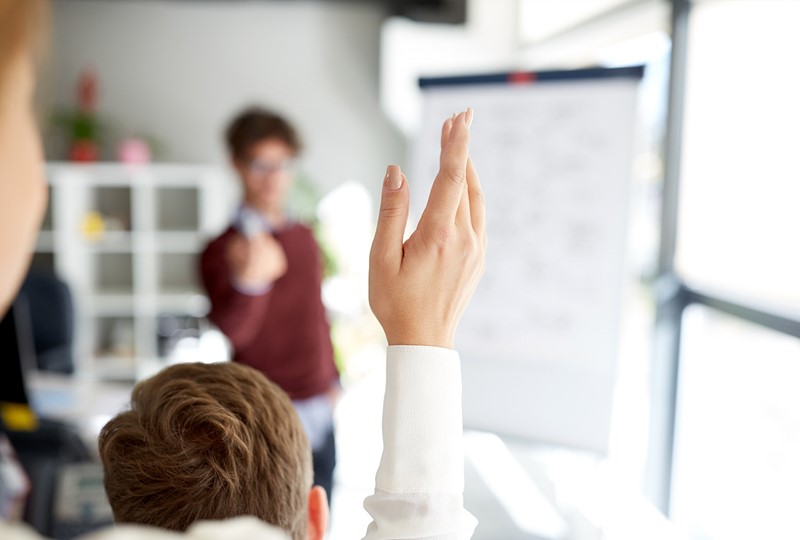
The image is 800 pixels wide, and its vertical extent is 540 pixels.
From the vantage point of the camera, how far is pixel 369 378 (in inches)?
172

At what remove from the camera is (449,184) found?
61cm

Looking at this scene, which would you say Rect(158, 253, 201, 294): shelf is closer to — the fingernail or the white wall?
the white wall

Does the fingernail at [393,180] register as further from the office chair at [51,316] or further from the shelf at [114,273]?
the shelf at [114,273]

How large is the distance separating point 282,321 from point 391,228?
142cm

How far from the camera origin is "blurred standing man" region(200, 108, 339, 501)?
6.29 feet

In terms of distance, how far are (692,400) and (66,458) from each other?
6.54ft

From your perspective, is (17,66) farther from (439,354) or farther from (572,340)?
(572,340)

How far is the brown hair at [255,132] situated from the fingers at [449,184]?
4.92 feet

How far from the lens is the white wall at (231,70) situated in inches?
182

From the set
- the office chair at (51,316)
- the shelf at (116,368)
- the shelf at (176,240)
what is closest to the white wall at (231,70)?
the shelf at (176,240)

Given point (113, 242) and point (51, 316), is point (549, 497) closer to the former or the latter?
point (51, 316)

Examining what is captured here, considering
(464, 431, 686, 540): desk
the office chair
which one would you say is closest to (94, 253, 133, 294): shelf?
the office chair

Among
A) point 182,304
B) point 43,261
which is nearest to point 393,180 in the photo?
point 182,304

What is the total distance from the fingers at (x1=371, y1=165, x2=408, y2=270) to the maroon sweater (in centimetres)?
133
